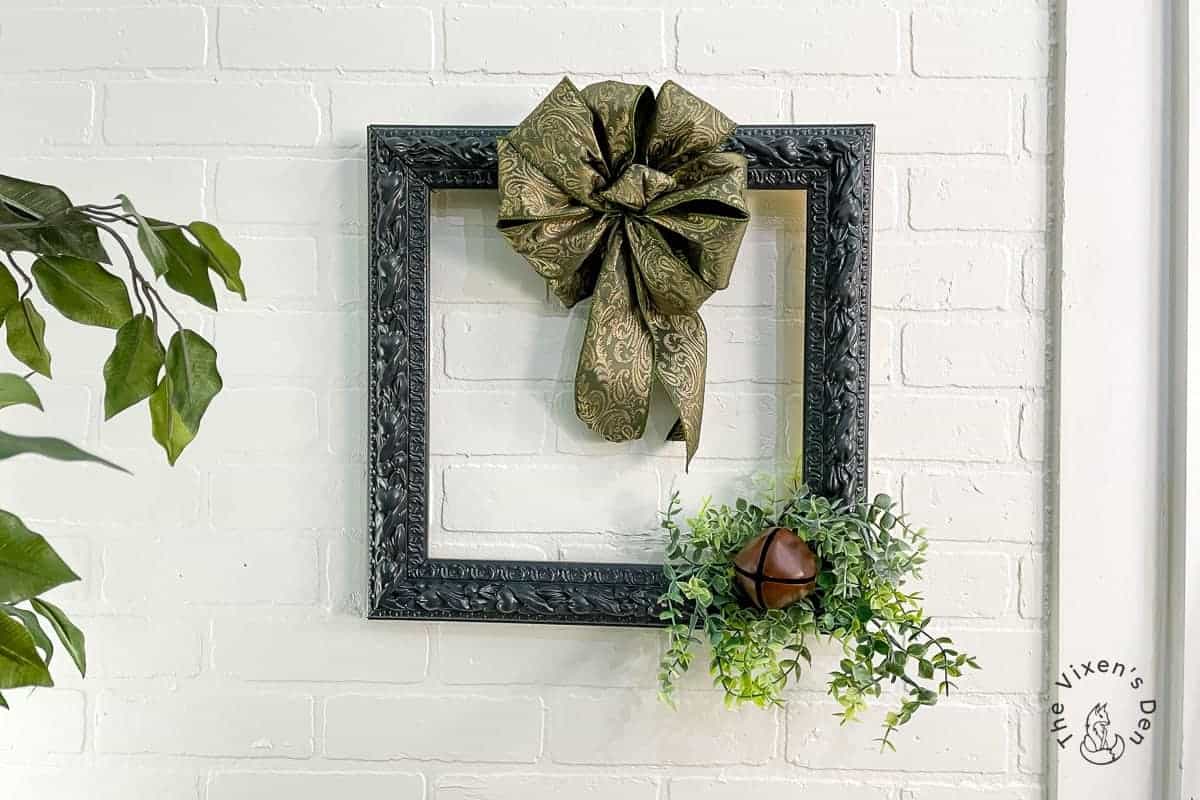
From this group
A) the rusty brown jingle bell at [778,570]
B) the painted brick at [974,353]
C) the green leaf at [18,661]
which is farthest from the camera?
the painted brick at [974,353]

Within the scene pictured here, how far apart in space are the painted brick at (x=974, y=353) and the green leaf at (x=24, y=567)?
0.78 m

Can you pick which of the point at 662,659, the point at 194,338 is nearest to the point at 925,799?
the point at 662,659

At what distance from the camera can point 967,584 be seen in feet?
3.05

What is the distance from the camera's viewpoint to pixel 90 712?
967 mm

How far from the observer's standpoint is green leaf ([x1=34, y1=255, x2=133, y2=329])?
0.58 metres

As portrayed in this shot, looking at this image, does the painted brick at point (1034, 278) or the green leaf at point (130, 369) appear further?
the painted brick at point (1034, 278)

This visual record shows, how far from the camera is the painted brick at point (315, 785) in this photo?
0.96 m

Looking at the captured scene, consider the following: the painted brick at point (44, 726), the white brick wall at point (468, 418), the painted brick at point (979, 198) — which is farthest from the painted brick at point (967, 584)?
the painted brick at point (44, 726)

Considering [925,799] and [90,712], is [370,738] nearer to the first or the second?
[90,712]

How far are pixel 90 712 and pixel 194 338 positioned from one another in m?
0.63

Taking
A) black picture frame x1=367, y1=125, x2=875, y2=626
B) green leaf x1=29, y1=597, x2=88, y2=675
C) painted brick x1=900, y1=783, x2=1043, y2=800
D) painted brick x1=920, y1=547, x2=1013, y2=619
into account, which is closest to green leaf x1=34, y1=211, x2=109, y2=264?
green leaf x1=29, y1=597, x2=88, y2=675

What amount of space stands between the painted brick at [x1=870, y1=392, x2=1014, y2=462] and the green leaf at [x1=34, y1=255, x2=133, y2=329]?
0.70 metres

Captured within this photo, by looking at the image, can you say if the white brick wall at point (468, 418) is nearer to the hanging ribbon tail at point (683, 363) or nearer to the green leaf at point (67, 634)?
the hanging ribbon tail at point (683, 363)
